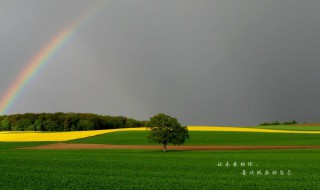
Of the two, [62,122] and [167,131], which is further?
[62,122]

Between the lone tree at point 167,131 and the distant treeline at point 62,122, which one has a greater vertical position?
the distant treeline at point 62,122

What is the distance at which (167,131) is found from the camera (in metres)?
61.2

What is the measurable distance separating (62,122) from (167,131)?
7545 centimetres

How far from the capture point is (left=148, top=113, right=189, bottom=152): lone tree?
61.2 meters

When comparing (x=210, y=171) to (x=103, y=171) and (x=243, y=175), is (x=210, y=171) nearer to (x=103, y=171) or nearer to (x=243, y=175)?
(x=243, y=175)

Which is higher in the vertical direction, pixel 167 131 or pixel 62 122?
pixel 62 122

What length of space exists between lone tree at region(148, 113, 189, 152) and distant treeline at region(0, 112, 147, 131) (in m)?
71.2

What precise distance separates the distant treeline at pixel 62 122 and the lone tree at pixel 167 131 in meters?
71.2

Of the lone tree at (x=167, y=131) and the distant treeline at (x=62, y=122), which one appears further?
the distant treeline at (x=62, y=122)

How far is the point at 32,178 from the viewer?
1061 inches

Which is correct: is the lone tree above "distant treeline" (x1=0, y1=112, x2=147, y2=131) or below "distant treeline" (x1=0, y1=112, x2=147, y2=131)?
below

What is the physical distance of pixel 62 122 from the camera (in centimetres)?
12950

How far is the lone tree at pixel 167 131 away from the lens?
61169mm

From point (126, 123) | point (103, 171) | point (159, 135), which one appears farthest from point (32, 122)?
point (103, 171)
